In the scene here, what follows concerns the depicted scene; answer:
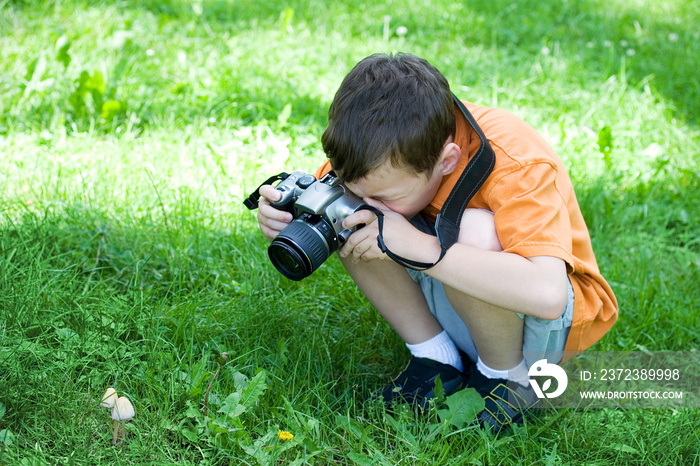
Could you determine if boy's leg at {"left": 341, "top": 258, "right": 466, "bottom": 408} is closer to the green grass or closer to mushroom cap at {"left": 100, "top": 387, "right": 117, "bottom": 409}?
the green grass

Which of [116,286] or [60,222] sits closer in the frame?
[116,286]

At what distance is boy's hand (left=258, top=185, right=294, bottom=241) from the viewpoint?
1.75 meters

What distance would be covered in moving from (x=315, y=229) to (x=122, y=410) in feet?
2.01

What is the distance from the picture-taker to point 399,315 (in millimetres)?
1899

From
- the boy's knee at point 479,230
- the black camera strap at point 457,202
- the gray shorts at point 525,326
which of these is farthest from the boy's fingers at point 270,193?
the boy's knee at point 479,230

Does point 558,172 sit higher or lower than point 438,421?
higher

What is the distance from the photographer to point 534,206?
5.07 ft

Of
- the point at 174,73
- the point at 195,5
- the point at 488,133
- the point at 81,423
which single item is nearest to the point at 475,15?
the point at 195,5

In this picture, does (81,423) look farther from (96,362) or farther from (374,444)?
(374,444)

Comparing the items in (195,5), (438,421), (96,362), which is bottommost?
(438,421)

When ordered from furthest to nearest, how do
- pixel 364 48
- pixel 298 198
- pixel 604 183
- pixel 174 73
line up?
1. pixel 364 48
2. pixel 174 73
3. pixel 604 183
4. pixel 298 198

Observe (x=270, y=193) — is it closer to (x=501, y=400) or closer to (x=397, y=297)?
(x=397, y=297)

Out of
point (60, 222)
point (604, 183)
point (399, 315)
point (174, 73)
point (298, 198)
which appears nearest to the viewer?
point (298, 198)

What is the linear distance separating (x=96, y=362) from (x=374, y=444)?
746mm
